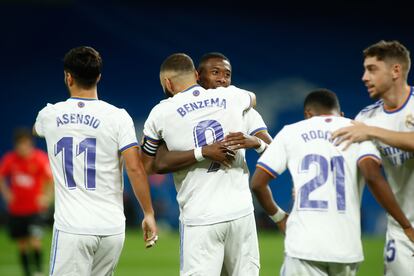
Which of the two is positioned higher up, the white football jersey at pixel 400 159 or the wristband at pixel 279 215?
the white football jersey at pixel 400 159

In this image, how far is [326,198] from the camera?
447cm

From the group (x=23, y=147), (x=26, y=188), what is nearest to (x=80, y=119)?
(x=23, y=147)

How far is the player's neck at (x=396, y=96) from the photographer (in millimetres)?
4918

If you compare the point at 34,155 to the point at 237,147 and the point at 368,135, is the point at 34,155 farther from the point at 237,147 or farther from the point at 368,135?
the point at 368,135

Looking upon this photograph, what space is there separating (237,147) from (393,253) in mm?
1406

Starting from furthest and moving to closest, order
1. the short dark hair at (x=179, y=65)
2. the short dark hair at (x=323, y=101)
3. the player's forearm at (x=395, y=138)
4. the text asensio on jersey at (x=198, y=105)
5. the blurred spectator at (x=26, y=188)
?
the blurred spectator at (x=26, y=188)
the short dark hair at (x=179, y=65)
the text asensio on jersey at (x=198, y=105)
the short dark hair at (x=323, y=101)
the player's forearm at (x=395, y=138)

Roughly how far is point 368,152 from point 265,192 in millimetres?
802

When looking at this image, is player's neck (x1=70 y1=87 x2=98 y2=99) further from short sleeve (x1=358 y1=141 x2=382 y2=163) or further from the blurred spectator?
the blurred spectator

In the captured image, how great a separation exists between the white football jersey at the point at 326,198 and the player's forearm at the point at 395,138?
0.46 ft

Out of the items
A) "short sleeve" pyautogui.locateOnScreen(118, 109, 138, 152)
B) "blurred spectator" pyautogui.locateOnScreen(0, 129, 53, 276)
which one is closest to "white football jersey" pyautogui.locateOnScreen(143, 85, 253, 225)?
"short sleeve" pyautogui.locateOnScreen(118, 109, 138, 152)

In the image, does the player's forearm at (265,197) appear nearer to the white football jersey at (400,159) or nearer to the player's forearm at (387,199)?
the player's forearm at (387,199)

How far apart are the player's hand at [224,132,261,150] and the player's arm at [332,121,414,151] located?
945mm

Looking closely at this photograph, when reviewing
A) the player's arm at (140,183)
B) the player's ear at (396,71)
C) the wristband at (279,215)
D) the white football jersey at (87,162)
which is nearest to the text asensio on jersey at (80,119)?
the white football jersey at (87,162)

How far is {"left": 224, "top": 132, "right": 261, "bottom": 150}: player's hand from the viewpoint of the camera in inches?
205
